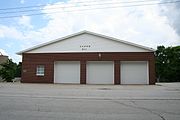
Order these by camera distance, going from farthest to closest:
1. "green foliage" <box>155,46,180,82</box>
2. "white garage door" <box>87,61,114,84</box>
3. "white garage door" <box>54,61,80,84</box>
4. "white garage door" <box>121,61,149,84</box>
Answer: "green foliage" <box>155,46,180,82</box>, "white garage door" <box>54,61,80,84</box>, "white garage door" <box>87,61,114,84</box>, "white garage door" <box>121,61,149,84</box>

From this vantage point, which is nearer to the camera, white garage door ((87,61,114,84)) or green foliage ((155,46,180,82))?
white garage door ((87,61,114,84))

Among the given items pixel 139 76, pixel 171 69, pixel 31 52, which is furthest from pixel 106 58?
pixel 171 69

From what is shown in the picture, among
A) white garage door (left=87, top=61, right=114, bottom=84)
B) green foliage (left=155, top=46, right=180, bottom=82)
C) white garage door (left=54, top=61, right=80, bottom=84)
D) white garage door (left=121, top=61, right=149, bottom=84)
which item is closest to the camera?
white garage door (left=121, top=61, right=149, bottom=84)

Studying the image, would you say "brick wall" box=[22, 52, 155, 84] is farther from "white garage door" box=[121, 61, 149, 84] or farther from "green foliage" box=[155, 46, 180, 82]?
"green foliage" box=[155, 46, 180, 82]

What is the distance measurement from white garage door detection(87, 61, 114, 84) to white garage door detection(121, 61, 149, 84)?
1301 mm

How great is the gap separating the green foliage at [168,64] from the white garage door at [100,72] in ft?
107

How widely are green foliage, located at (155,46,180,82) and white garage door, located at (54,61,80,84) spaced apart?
1346 inches

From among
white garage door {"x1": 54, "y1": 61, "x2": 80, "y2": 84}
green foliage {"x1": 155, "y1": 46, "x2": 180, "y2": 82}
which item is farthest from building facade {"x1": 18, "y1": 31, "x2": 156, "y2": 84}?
green foliage {"x1": 155, "y1": 46, "x2": 180, "y2": 82}

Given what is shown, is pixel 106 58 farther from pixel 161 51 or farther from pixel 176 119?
pixel 161 51

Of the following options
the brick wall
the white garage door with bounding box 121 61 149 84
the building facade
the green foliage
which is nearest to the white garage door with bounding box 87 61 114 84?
the building facade

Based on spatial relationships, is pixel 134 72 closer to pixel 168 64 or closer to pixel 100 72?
pixel 100 72

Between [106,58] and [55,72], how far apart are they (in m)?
5.97

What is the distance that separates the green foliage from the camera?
58072mm

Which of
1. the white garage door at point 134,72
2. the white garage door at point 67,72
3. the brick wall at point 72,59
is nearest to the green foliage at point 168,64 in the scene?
the white garage door at point 134,72
